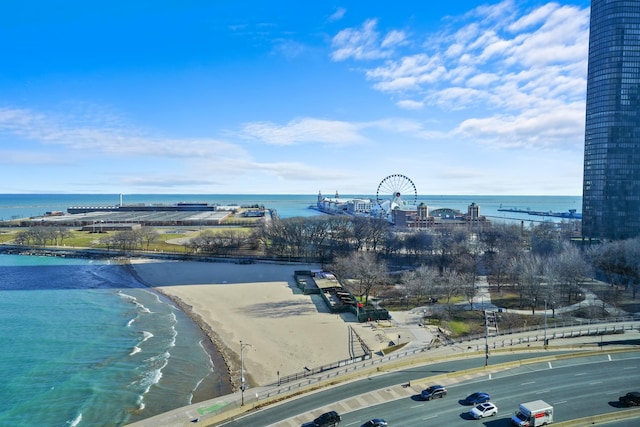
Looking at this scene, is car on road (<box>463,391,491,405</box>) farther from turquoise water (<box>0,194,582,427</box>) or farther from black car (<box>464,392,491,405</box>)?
turquoise water (<box>0,194,582,427</box>)

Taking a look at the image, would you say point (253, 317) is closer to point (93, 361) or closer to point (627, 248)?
point (93, 361)

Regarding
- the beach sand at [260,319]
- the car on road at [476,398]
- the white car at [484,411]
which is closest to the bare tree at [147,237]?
the beach sand at [260,319]

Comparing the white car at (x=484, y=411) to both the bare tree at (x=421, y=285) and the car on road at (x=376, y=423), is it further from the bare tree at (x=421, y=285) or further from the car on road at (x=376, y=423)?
the bare tree at (x=421, y=285)

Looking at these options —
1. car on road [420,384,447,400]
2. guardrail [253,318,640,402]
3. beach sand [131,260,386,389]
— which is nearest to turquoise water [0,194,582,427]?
beach sand [131,260,386,389]

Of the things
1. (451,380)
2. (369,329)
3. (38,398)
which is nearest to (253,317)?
(369,329)

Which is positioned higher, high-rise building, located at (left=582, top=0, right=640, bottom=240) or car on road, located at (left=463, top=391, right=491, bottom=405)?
high-rise building, located at (left=582, top=0, right=640, bottom=240)

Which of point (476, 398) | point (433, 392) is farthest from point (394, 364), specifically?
point (476, 398)
